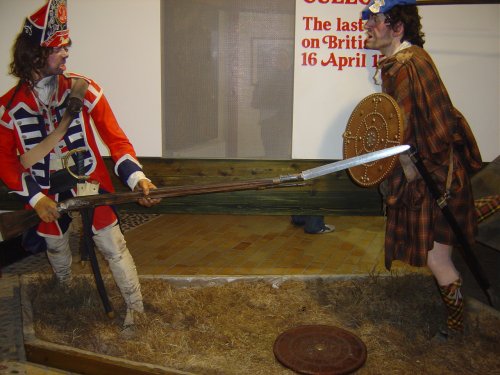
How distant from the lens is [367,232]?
558 cm

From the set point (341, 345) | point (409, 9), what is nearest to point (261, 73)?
point (409, 9)

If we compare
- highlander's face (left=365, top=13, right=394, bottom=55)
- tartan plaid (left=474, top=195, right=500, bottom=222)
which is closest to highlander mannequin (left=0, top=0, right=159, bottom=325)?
highlander's face (left=365, top=13, right=394, bottom=55)

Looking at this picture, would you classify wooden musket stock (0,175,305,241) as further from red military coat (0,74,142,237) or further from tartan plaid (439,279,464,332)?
tartan plaid (439,279,464,332)

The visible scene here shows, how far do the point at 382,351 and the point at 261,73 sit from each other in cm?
241

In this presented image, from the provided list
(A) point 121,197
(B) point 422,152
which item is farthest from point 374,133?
(A) point 121,197

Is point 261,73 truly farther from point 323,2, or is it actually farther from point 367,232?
point 367,232

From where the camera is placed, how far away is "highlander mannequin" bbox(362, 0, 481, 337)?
2.54 metres

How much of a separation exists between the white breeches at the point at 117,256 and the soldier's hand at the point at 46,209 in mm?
295

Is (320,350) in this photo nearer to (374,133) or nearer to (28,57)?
(374,133)

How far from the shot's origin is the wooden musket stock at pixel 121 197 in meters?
2.63

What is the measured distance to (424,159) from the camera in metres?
2.62

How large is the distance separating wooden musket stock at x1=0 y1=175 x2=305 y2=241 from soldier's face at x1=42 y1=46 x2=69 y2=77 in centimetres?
74

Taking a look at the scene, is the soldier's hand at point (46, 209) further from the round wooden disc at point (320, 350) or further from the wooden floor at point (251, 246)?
the wooden floor at point (251, 246)

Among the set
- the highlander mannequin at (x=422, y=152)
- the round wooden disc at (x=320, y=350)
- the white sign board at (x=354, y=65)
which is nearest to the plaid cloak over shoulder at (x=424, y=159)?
the highlander mannequin at (x=422, y=152)
